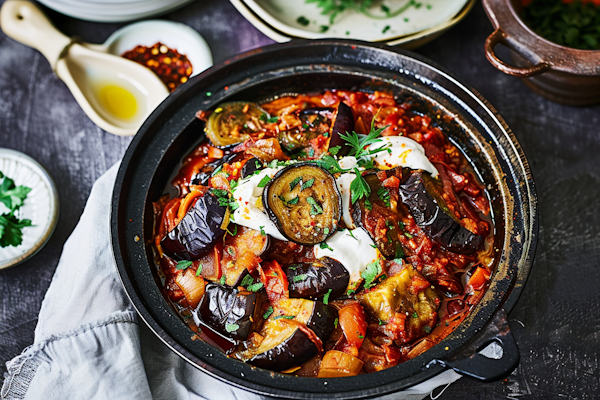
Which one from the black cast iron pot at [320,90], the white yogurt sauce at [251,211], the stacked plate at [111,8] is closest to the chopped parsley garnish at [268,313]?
the black cast iron pot at [320,90]

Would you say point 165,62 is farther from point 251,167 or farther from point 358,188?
point 358,188

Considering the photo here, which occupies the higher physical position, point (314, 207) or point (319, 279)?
point (314, 207)

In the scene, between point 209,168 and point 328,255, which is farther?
point 209,168

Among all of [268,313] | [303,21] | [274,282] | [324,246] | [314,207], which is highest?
[303,21]

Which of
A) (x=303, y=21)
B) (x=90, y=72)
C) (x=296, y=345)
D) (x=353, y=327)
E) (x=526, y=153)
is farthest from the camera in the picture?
(x=303, y=21)

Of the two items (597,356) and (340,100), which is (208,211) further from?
(597,356)

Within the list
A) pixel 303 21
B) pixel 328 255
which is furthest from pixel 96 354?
pixel 303 21

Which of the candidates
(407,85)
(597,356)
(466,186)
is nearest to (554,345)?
(597,356)
